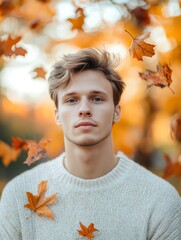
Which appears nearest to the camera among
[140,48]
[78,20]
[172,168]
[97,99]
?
[140,48]

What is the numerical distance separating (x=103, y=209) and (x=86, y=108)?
581 mm

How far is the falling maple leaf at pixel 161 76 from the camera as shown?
2512mm

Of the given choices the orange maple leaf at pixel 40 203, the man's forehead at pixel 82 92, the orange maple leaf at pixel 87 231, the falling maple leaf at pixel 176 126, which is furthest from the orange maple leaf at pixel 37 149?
the falling maple leaf at pixel 176 126

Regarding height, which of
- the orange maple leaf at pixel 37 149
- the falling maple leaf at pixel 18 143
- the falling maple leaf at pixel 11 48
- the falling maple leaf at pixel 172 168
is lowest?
the orange maple leaf at pixel 37 149

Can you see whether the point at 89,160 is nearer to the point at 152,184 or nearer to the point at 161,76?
the point at 152,184

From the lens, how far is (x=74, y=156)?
2.79m

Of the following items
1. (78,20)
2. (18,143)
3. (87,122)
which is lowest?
(87,122)

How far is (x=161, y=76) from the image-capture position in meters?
2.55

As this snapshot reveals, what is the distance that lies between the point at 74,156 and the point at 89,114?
0.30m

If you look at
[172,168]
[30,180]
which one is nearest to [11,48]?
[30,180]

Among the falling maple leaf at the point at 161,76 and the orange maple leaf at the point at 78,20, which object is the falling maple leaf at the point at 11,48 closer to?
the orange maple leaf at the point at 78,20

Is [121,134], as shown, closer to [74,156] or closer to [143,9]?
[143,9]

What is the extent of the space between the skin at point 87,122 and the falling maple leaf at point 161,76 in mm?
269

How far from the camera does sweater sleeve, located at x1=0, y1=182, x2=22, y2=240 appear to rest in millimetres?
2768
